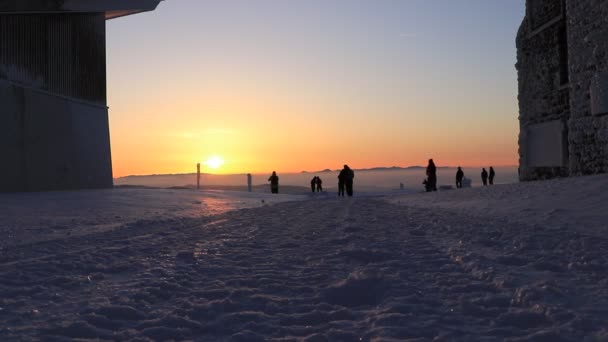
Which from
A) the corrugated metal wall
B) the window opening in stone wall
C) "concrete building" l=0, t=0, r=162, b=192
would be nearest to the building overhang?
"concrete building" l=0, t=0, r=162, b=192

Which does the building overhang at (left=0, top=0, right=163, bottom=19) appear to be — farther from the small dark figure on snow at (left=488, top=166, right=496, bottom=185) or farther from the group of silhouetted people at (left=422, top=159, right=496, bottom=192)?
the small dark figure on snow at (left=488, top=166, right=496, bottom=185)

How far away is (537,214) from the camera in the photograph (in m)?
7.62

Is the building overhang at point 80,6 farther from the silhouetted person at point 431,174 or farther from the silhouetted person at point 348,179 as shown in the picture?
the silhouetted person at point 431,174

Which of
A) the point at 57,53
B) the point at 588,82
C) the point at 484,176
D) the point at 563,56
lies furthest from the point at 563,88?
the point at 484,176

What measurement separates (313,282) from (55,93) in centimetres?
1693

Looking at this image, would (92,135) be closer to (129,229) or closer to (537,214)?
(129,229)

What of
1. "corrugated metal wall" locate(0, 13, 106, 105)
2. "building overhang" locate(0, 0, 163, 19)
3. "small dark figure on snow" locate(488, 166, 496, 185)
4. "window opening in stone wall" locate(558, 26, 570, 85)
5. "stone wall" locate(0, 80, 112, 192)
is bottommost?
"small dark figure on snow" locate(488, 166, 496, 185)

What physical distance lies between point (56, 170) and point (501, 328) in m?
18.0

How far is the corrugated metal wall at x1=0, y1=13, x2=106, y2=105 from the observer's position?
1602cm

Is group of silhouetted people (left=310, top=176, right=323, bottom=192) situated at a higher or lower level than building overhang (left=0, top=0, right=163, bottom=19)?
lower

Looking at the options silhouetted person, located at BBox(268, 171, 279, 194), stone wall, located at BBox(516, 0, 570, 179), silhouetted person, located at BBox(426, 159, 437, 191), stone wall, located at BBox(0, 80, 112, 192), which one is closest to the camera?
stone wall, located at BBox(516, 0, 570, 179)

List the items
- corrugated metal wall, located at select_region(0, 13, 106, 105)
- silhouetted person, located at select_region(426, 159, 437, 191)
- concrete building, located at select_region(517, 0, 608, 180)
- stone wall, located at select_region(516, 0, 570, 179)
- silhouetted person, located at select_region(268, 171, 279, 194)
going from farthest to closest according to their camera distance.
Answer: silhouetted person, located at select_region(268, 171, 279, 194), silhouetted person, located at select_region(426, 159, 437, 191), corrugated metal wall, located at select_region(0, 13, 106, 105), stone wall, located at select_region(516, 0, 570, 179), concrete building, located at select_region(517, 0, 608, 180)

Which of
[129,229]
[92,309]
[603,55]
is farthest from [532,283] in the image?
[603,55]

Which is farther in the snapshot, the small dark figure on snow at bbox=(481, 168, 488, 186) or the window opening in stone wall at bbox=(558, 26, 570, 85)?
the small dark figure on snow at bbox=(481, 168, 488, 186)
